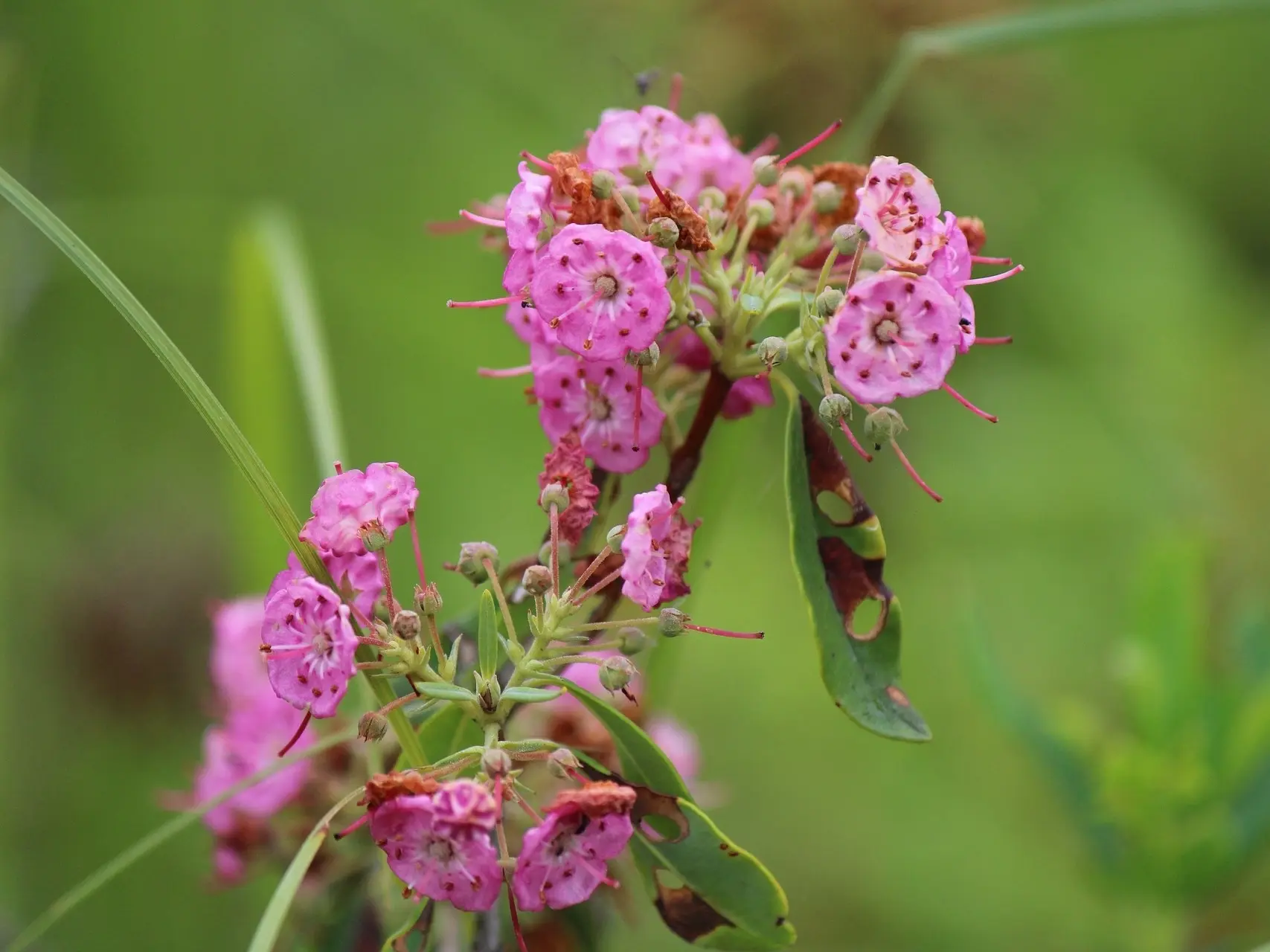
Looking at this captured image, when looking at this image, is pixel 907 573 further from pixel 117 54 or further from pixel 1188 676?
pixel 117 54

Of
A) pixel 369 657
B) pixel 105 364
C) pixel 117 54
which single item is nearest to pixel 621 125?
pixel 369 657

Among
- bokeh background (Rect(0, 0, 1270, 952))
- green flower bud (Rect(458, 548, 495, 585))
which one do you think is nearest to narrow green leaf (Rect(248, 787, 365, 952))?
green flower bud (Rect(458, 548, 495, 585))

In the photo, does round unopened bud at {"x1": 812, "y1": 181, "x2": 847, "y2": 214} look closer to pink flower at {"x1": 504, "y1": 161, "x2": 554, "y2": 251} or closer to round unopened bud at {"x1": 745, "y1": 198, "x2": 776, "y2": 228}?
round unopened bud at {"x1": 745, "y1": 198, "x2": 776, "y2": 228}

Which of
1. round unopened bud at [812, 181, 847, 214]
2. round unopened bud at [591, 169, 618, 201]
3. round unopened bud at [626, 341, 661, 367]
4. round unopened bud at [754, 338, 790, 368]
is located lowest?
round unopened bud at [626, 341, 661, 367]

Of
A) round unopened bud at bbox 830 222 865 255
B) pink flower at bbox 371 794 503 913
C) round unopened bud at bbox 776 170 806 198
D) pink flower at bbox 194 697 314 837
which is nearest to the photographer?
pink flower at bbox 371 794 503 913

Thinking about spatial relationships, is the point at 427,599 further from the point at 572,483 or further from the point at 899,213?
the point at 899,213

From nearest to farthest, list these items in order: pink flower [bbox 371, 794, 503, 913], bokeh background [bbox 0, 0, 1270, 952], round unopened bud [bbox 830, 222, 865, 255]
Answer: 1. pink flower [bbox 371, 794, 503, 913]
2. round unopened bud [bbox 830, 222, 865, 255]
3. bokeh background [bbox 0, 0, 1270, 952]
